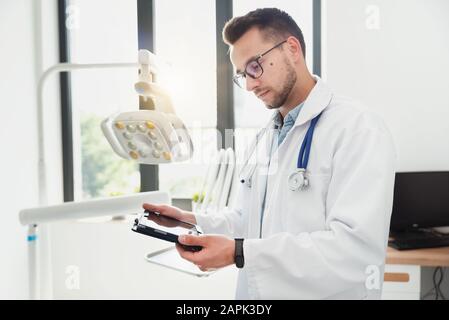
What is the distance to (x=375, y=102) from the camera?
182 cm

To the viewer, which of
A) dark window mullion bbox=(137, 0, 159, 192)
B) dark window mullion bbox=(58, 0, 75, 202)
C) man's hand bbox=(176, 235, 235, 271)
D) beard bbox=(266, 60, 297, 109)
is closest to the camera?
man's hand bbox=(176, 235, 235, 271)

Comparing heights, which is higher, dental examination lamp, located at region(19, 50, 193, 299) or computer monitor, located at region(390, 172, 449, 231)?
dental examination lamp, located at region(19, 50, 193, 299)

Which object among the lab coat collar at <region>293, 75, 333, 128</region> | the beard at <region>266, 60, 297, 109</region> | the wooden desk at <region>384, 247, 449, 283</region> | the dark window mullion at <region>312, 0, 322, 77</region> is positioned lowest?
the wooden desk at <region>384, 247, 449, 283</region>

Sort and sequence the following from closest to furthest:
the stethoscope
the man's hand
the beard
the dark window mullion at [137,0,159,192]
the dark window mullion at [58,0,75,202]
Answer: the man's hand, the stethoscope, the beard, the dark window mullion at [137,0,159,192], the dark window mullion at [58,0,75,202]

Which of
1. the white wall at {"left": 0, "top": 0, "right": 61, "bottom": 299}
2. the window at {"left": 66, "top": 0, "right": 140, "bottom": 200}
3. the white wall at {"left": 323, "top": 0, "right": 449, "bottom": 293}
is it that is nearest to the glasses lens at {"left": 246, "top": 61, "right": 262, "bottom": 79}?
the white wall at {"left": 323, "top": 0, "right": 449, "bottom": 293}

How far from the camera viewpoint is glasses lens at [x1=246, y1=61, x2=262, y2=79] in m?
A: 0.95

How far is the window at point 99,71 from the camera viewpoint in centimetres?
215

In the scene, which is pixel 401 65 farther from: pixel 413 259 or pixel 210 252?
pixel 210 252

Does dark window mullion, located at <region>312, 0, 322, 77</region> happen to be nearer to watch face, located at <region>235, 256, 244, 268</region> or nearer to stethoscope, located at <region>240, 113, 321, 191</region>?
stethoscope, located at <region>240, 113, 321, 191</region>

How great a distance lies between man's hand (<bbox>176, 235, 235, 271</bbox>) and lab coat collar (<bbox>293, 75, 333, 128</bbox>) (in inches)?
14.4

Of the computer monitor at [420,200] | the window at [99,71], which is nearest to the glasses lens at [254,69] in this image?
the computer monitor at [420,200]

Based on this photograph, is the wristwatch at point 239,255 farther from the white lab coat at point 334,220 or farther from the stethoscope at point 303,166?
the stethoscope at point 303,166

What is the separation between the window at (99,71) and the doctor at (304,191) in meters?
1.33
